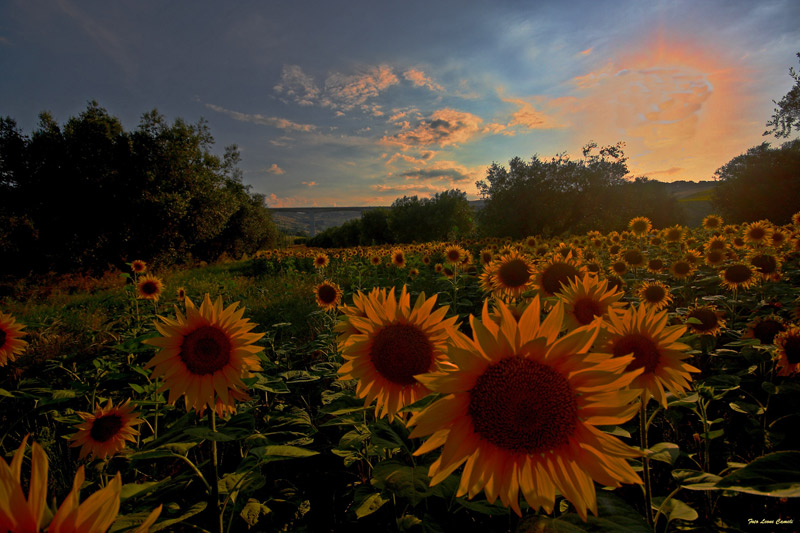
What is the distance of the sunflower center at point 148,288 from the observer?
5258 millimetres

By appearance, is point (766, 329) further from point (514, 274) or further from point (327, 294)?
point (327, 294)

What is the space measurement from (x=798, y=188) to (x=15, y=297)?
36.5 metres

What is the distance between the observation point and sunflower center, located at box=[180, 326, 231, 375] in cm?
180

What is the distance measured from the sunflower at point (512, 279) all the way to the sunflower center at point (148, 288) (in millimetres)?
5174

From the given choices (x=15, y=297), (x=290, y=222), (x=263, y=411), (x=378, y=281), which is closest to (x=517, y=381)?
(x=263, y=411)

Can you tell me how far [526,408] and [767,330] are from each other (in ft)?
11.4

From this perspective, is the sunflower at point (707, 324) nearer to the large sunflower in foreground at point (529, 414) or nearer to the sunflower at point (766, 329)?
the sunflower at point (766, 329)

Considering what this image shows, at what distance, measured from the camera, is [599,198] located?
29.6 m

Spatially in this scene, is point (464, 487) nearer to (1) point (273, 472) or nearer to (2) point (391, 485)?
(2) point (391, 485)

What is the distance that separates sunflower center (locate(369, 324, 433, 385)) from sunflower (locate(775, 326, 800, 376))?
9.38 feet

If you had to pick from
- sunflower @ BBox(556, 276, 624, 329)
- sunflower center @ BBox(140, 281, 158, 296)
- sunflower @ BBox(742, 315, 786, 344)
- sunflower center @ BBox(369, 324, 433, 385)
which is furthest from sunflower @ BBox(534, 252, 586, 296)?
sunflower center @ BBox(140, 281, 158, 296)

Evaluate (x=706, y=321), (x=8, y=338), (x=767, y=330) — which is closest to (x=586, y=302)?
(x=706, y=321)

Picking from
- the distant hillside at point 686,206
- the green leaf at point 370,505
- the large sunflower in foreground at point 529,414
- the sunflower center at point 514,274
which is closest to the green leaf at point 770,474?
the large sunflower in foreground at point 529,414

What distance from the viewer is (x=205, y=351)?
1.82 metres
